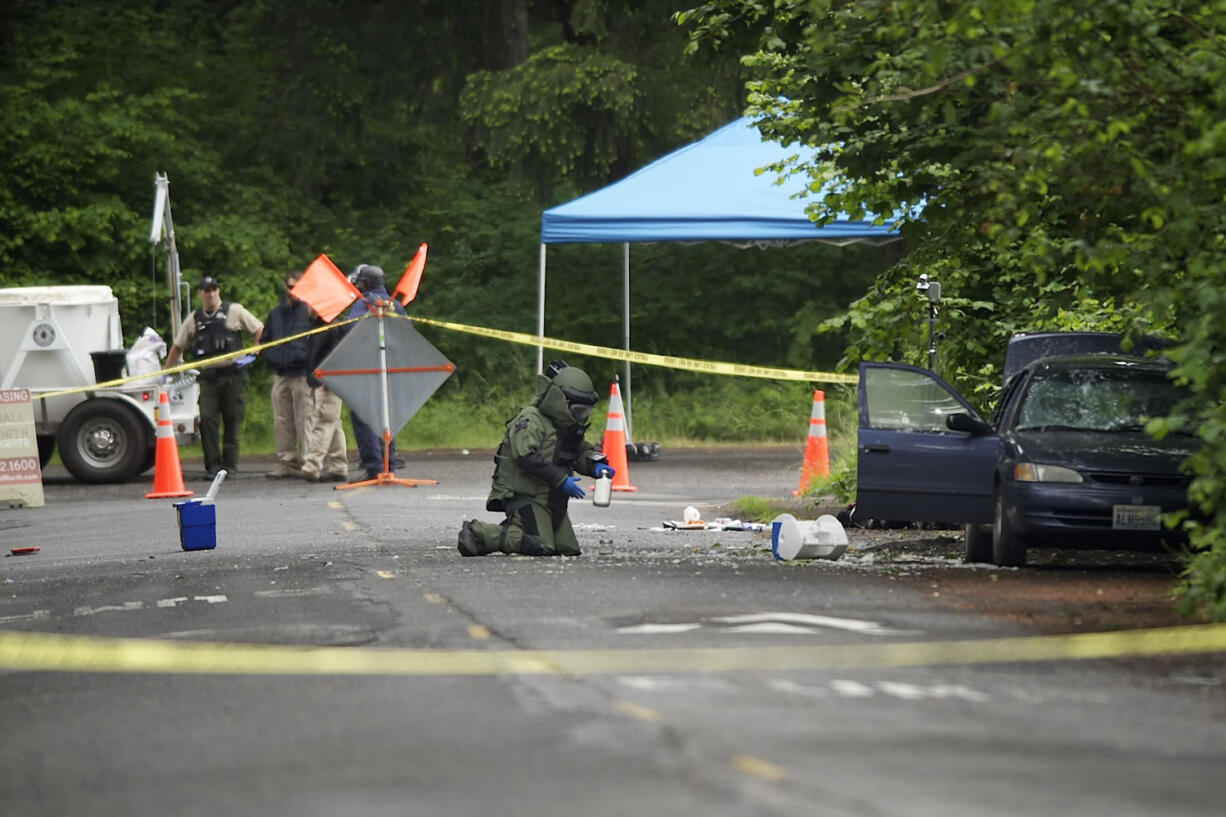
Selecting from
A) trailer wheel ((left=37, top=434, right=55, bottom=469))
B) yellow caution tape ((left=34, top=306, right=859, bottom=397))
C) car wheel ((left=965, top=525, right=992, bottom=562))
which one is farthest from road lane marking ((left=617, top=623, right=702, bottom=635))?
trailer wheel ((left=37, top=434, right=55, bottom=469))

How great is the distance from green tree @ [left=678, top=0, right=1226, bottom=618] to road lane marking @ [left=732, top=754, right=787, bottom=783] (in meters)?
4.04

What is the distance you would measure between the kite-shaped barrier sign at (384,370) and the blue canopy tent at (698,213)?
3.71m

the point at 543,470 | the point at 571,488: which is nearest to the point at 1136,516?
the point at 571,488

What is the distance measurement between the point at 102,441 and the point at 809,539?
10739 mm

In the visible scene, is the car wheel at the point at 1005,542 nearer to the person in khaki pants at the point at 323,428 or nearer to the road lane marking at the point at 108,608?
the road lane marking at the point at 108,608

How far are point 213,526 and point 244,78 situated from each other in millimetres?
21299

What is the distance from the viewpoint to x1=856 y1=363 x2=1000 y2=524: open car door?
13141 mm

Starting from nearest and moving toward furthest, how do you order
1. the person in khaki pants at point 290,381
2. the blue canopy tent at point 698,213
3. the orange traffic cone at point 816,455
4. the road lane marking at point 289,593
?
1. the road lane marking at point 289,593
2. the orange traffic cone at point 816,455
3. the person in khaki pants at point 290,381
4. the blue canopy tent at point 698,213

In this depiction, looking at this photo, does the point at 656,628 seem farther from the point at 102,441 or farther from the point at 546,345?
the point at 102,441

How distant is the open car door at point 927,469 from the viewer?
517 inches

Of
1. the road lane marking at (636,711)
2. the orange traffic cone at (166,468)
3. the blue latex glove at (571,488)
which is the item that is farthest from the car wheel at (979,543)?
the orange traffic cone at (166,468)

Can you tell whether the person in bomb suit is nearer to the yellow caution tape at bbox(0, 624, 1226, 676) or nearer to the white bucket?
the white bucket

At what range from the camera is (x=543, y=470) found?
42.3 ft

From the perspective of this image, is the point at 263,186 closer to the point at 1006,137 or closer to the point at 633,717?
the point at 1006,137
